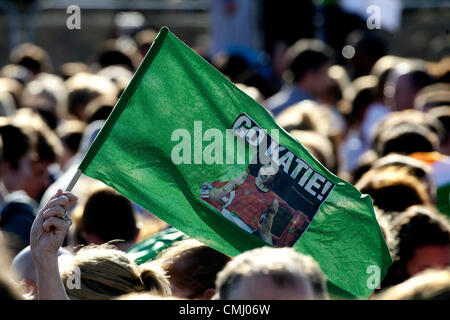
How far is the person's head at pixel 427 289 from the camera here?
216 centimetres

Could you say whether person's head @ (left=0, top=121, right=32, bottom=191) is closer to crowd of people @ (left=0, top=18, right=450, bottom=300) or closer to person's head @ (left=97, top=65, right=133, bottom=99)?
crowd of people @ (left=0, top=18, right=450, bottom=300)

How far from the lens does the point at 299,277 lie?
2.37 meters

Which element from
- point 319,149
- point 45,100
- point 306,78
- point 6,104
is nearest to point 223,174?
point 319,149

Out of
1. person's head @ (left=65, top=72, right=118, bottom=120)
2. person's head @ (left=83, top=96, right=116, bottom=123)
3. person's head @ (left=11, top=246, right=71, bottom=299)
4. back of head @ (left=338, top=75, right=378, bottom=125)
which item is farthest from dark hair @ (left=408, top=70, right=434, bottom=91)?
person's head @ (left=11, top=246, right=71, bottom=299)

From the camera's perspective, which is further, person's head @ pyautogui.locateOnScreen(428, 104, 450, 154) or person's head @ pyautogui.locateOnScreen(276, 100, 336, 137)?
person's head @ pyautogui.locateOnScreen(428, 104, 450, 154)

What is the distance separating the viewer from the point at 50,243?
3.04 meters

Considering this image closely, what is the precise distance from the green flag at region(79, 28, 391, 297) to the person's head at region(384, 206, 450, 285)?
0.43 meters

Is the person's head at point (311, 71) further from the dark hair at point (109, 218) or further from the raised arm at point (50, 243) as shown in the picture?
the raised arm at point (50, 243)

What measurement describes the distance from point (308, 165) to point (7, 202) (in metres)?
2.31

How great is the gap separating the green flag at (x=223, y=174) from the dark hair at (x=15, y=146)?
2539mm

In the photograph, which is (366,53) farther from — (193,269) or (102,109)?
(193,269)

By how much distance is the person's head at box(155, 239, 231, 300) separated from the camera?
370 cm
